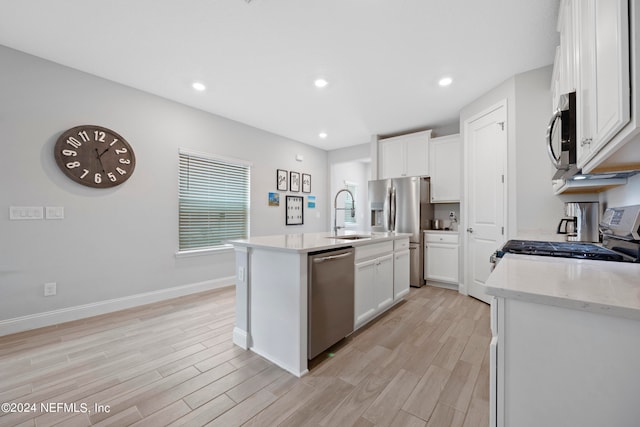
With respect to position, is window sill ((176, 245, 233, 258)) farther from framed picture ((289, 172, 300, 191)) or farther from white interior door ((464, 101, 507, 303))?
white interior door ((464, 101, 507, 303))

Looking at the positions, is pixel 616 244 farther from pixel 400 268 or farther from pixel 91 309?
pixel 91 309

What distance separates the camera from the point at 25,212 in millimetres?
2422

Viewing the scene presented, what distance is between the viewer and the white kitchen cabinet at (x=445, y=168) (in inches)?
155

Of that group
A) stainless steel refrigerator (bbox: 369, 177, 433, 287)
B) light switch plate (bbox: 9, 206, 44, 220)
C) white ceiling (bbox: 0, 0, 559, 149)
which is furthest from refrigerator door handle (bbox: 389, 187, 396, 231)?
light switch plate (bbox: 9, 206, 44, 220)

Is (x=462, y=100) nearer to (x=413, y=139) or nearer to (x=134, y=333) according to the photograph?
(x=413, y=139)

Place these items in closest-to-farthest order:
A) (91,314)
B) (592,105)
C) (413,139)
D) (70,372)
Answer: (592,105) → (70,372) → (91,314) → (413,139)

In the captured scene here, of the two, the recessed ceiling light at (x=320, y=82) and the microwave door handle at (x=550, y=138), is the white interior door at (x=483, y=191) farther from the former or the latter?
the recessed ceiling light at (x=320, y=82)

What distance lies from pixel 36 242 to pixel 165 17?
2445 mm

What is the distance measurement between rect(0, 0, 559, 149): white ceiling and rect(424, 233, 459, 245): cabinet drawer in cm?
189

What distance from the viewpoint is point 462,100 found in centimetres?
343

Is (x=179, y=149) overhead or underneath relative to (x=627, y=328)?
overhead

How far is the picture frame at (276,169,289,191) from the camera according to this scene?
15.8 ft

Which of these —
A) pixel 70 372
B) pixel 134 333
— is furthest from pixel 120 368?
pixel 134 333

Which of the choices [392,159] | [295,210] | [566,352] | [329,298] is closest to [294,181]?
[295,210]
